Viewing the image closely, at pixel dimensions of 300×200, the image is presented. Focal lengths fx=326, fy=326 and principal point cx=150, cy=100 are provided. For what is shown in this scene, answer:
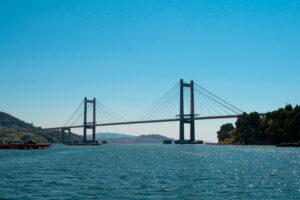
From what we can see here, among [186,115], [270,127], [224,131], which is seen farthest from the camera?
A: [224,131]

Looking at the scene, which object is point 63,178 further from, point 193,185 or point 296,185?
point 296,185

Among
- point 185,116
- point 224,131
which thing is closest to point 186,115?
point 185,116

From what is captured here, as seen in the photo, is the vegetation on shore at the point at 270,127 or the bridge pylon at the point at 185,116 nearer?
the vegetation on shore at the point at 270,127

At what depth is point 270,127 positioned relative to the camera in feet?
427

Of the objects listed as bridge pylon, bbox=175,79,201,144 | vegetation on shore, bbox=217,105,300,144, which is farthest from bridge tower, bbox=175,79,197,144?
vegetation on shore, bbox=217,105,300,144

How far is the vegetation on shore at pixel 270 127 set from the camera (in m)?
120

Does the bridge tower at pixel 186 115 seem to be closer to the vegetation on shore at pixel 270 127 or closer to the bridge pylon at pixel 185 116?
the bridge pylon at pixel 185 116

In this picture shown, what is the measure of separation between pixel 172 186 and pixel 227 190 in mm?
4834

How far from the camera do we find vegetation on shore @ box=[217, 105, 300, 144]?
393 ft

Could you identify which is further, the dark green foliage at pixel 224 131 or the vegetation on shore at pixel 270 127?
the dark green foliage at pixel 224 131

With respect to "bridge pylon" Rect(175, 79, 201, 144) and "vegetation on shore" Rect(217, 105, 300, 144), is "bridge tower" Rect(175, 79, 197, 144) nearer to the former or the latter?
"bridge pylon" Rect(175, 79, 201, 144)

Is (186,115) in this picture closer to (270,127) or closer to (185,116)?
(185,116)

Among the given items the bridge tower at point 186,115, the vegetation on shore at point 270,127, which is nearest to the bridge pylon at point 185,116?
the bridge tower at point 186,115

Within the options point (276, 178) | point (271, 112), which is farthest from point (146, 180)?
point (271, 112)
